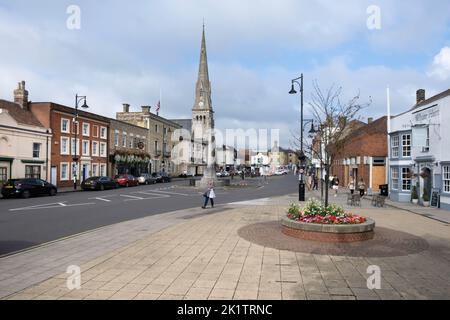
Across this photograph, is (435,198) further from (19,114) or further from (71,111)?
(71,111)

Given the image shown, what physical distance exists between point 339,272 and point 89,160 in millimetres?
Answer: 38427

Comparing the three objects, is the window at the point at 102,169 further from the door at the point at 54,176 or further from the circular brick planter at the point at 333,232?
the circular brick planter at the point at 333,232

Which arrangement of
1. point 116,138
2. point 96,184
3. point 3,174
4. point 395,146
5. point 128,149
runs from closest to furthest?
point 395,146
point 3,174
point 96,184
point 116,138
point 128,149

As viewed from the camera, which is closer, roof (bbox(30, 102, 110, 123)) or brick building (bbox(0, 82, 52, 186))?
brick building (bbox(0, 82, 52, 186))

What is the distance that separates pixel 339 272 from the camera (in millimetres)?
7395

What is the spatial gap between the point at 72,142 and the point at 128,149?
552 inches

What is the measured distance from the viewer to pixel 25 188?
25578 millimetres

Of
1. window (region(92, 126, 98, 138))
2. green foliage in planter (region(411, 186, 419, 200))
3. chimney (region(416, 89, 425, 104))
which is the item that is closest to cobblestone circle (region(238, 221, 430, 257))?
green foliage in planter (region(411, 186, 419, 200))

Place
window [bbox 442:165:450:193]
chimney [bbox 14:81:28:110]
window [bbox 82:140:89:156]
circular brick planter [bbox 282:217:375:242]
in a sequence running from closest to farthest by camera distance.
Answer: circular brick planter [bbox 282:217:375:242], window [bbox 442:165:450:193], chimney [bbox 14:81:28:110], window [bbox 82:140:89:156]

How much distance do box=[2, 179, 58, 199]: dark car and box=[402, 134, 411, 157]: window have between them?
25296 mm

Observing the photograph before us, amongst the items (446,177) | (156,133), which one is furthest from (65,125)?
(446,177)

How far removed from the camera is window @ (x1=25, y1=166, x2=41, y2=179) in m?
32.4

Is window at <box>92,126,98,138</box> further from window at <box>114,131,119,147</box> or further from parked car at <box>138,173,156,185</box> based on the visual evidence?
parked car at <box>138,173,156,185</box>
